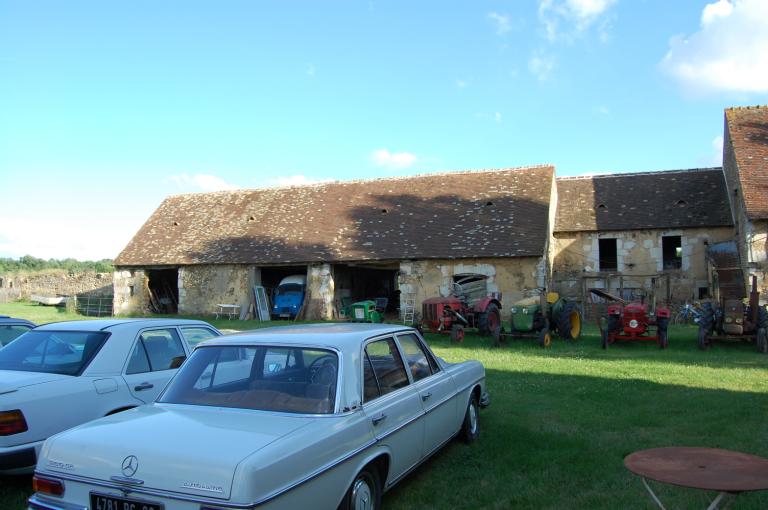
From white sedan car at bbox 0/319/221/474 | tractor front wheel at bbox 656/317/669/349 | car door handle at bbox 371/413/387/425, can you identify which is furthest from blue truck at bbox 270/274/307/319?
car door handle at bbox 371/413/387/425

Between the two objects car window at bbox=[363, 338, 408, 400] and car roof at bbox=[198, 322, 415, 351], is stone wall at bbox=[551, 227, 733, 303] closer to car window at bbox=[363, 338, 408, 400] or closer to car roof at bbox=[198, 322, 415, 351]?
car window at bbox=[363, 338, 408, 400]

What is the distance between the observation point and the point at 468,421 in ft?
19.5

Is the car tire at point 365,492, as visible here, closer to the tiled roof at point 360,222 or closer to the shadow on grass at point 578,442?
the shadow on grass at point 578,442

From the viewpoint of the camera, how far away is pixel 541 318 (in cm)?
1431

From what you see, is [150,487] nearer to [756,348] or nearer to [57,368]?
[57,368]

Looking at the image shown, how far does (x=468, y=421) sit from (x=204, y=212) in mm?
24065

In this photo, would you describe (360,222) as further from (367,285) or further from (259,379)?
(259,379)

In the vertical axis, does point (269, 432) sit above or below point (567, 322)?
above

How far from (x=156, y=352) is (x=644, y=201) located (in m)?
22.2

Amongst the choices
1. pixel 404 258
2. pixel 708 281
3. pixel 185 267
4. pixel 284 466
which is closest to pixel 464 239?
pixel 404 258

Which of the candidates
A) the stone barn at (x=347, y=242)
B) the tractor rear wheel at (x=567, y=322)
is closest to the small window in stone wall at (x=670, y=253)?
the stone barn at (x=347, y=242)

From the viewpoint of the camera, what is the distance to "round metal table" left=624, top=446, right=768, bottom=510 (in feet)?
10.5

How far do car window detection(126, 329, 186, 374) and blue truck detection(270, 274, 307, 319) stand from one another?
16943 mm

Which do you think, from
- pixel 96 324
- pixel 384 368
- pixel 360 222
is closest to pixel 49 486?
pixel 384 368
